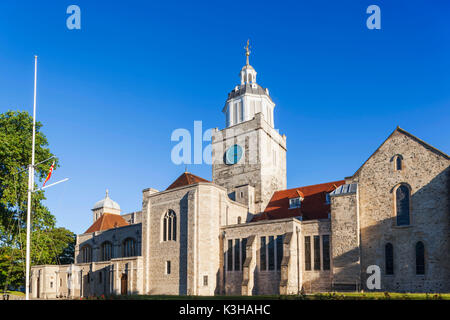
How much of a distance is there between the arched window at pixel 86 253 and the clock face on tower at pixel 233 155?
78.5 ft

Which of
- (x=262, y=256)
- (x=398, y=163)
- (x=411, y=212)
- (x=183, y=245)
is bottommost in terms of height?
(x=262, y=256)

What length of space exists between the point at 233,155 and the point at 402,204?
2326cm

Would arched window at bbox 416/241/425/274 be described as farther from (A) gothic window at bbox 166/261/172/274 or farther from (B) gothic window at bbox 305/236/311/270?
(A) gothic window at bbox 166/261/172/274

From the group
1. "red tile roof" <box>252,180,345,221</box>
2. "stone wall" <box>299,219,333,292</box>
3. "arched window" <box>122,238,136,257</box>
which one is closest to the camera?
"stone wall" <box>299,219,333,292</box>

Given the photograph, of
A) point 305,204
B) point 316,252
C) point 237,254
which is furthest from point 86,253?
point 316,252

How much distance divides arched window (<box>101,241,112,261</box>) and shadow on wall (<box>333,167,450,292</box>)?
32.4m

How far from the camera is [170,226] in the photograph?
45.2m

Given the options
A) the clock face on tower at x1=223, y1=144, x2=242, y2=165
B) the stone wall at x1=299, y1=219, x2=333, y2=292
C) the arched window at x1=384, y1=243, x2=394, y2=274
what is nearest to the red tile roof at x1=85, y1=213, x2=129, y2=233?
the clock face on tower at x1=223, y1=144, x2=242, y2=165

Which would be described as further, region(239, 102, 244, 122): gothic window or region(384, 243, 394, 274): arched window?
region(239, 102, 244, 122): gothic window

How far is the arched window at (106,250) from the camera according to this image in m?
56.9

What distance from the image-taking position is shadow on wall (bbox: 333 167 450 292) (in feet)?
109

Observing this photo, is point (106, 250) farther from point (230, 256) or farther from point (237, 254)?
point (237, 254)
